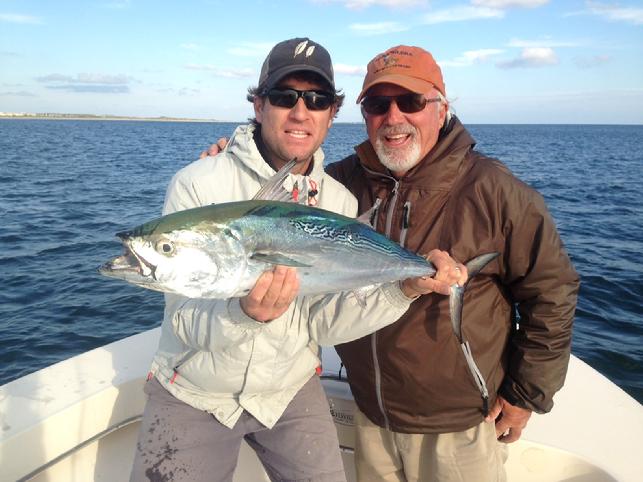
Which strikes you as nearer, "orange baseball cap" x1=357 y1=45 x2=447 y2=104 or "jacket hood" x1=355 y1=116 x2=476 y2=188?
"jacket hood" x1=355 y1=116 x2=476 y2=188

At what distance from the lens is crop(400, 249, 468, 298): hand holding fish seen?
8.63ft

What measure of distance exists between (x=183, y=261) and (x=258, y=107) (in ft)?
5.01

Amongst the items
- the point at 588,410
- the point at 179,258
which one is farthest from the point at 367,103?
the point at 588,410

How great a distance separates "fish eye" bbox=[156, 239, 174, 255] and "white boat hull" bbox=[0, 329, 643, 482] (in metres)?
1.97

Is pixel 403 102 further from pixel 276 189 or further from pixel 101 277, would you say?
pixel 101 277

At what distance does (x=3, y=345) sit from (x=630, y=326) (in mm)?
10661

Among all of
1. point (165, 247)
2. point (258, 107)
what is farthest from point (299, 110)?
point (165, 247)

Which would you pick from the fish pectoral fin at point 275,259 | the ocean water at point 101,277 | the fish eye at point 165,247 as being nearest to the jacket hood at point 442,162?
the fish pectoral fin at point 275,259

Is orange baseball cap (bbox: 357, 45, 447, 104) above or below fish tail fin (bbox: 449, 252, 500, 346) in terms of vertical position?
above

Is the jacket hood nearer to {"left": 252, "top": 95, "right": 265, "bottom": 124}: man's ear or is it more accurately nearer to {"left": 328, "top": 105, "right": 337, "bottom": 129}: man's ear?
{"left": 328, "top": 105, "right": 337, "bottom": 129}: man's ear

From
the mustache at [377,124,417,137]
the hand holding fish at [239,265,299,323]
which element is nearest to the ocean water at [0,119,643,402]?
the mustache at [377,124,417,137]

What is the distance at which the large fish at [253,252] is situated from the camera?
2.33 meters

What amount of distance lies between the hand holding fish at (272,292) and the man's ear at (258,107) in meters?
1.45

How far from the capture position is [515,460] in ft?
11.4
